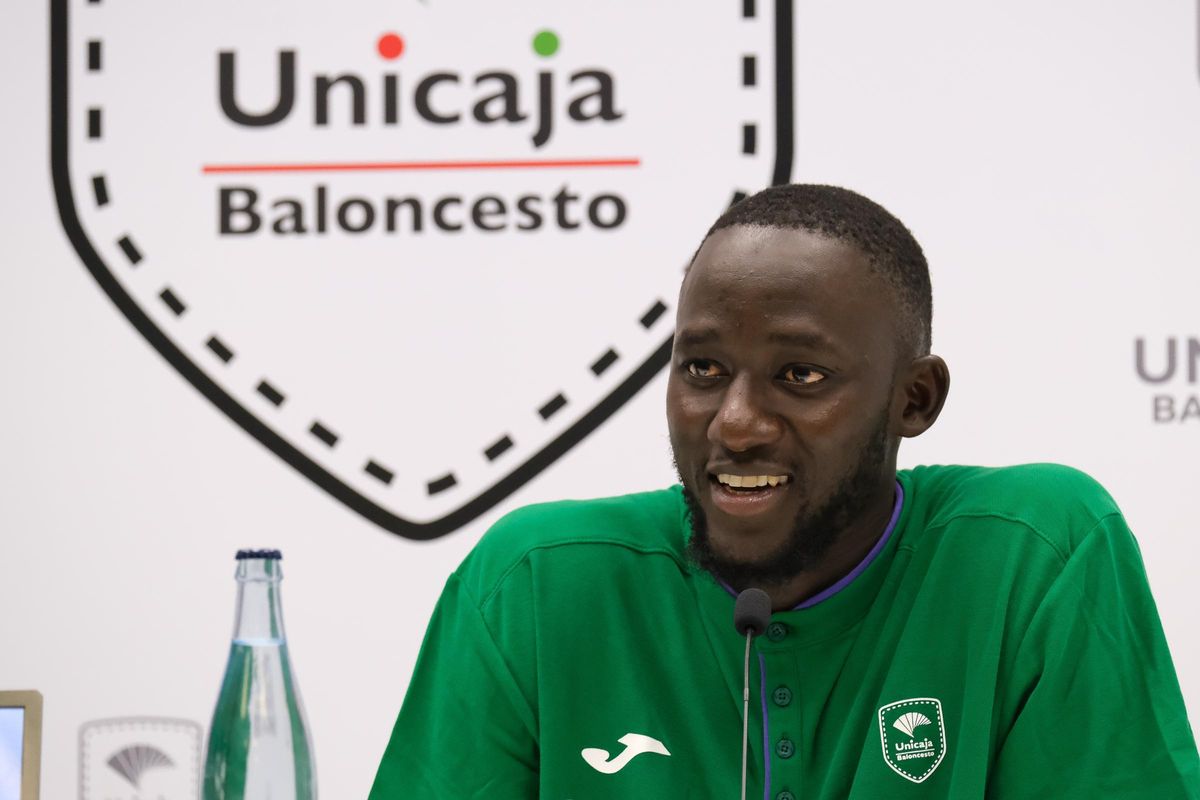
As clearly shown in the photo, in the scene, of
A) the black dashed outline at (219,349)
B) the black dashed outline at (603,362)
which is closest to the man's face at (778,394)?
the black dashed outline at (603,362)

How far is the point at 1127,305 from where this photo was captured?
2068 millimetres

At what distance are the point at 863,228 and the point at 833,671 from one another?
1.38 ft

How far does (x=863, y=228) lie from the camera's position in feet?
4.46

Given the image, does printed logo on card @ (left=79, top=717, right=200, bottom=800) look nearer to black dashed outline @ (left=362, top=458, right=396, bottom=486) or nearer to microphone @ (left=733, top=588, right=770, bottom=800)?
black dashed outline @ (left=362, top=458, right=396, bottom=486)

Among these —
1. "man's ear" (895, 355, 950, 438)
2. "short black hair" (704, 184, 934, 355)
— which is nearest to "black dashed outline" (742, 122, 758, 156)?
"short black hair" (704, 184, 934, 355)

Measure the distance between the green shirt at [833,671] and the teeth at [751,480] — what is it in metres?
0.12

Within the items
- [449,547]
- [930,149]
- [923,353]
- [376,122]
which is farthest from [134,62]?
[923,353]

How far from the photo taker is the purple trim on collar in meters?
1.35

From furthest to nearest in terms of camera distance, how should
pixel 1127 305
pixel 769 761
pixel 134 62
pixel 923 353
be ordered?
pixel 134 62 → pixel 1127 305 → pixel 923 353 → pixel 769 761

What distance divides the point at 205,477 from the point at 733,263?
45.3 inches

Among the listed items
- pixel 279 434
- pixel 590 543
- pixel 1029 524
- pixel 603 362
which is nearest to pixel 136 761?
pixel 279 434

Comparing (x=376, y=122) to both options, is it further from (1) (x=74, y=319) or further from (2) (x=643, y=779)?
(2) (x=643, y=779)

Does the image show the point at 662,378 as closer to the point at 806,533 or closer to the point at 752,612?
the point at 806,533

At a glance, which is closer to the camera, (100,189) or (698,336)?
(698,336)
